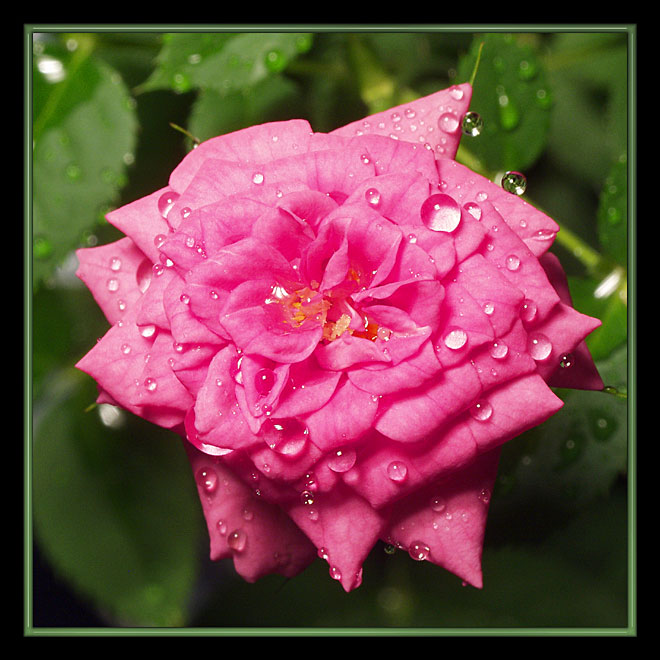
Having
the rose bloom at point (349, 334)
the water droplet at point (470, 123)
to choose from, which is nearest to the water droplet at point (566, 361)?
the rose bloom at point (349, 334)

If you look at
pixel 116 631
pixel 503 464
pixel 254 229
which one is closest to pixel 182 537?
pixel 116 631

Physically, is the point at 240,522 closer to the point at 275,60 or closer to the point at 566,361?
the point at 566,361

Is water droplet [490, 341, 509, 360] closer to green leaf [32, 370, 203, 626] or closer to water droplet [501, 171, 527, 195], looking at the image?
water droplet [501, 171, 527, 195]

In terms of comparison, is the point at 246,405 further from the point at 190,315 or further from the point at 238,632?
the point at 238,632

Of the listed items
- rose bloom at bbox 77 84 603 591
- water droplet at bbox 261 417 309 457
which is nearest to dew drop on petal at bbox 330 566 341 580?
rose bloom at bbox 77 84 603 591

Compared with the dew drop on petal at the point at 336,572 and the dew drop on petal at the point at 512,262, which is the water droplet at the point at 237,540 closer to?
the dew drop on petal at the point at 336,572

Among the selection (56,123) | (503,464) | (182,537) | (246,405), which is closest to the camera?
(246,405)
